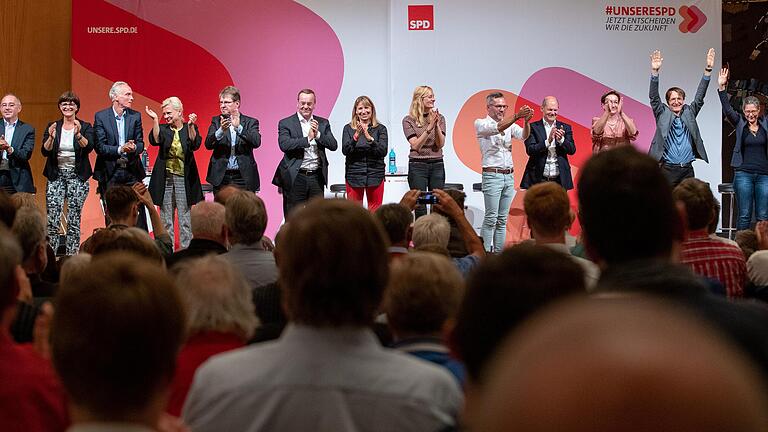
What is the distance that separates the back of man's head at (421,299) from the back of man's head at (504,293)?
416mm

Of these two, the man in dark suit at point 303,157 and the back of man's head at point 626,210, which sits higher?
the man in dark suit at point 303,157

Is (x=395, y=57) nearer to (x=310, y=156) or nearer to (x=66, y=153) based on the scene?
(x=310, y=156)

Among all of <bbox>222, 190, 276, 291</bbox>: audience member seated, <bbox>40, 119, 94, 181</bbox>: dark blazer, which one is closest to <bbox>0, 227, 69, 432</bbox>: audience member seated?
<bbox>222, 190, 276, 291</bbox>: audience member seated

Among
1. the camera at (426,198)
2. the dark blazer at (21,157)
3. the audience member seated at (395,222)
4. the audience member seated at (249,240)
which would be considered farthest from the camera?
the dark blazer at (21,157)

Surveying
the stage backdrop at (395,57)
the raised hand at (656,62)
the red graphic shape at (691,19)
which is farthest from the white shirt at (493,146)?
the red graphic shape at (691,19)

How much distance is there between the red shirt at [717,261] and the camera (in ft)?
10.0

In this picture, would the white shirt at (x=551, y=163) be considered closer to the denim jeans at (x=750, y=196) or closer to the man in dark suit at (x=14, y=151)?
the denim jeans at (x=750, y=196)

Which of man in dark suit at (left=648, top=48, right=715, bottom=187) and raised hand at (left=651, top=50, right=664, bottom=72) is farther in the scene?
raised hand at (left=651, top=50, right=664, bottom=72)

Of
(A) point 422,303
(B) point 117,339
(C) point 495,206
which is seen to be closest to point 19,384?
(B) point 117,339

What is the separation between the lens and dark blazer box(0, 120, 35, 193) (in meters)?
8.55

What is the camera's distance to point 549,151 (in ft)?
29.1

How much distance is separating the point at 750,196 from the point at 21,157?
7009 mm

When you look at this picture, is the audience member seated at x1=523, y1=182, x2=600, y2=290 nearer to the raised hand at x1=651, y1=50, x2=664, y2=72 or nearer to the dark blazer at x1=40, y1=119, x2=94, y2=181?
the dark blazer at x1=40, y1=119, x2=94, y2=181

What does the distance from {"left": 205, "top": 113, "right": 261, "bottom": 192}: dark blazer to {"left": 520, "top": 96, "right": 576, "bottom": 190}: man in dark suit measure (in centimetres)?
257
